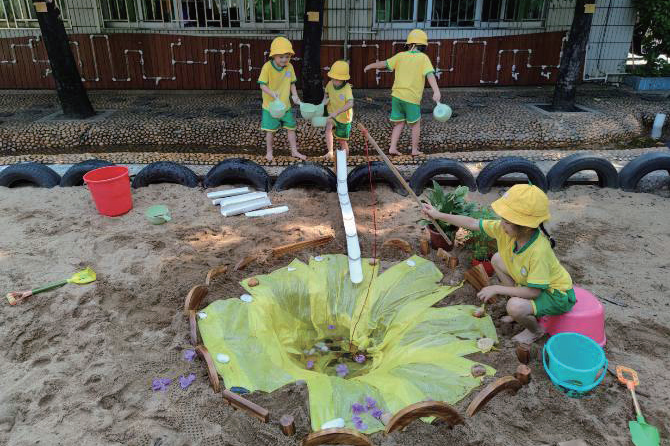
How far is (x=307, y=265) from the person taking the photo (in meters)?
4.05

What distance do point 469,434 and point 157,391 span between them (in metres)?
1.71

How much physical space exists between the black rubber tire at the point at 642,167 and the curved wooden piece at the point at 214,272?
448 cm

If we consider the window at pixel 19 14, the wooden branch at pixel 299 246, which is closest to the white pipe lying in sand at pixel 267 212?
the wooden branch at pixel 299 246

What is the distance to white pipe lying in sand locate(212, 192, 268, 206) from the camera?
5.08 m

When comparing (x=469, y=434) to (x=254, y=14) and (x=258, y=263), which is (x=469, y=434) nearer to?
(x=258, y=263)

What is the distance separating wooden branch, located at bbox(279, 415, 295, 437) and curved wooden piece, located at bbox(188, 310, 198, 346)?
932 millimetres

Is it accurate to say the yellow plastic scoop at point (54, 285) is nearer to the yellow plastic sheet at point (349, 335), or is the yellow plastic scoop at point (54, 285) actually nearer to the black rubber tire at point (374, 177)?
the yellow plastic sheet at point (349, 335)

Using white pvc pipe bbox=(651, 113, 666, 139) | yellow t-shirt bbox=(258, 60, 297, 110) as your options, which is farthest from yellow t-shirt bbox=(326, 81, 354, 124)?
white pvc pipe bbox=(651, 113, 666, 139)

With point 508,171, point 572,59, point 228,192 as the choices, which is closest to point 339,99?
point 228,192

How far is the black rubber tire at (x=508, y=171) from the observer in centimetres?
540

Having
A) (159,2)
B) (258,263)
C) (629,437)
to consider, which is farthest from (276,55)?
(159,2)

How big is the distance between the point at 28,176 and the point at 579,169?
6.21 metres

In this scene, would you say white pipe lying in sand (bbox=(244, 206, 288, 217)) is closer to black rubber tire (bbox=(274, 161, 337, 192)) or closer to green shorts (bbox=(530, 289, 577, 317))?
black rubber tire (bbox=(274, 161, 337, 192))

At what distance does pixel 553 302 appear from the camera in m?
2.90
